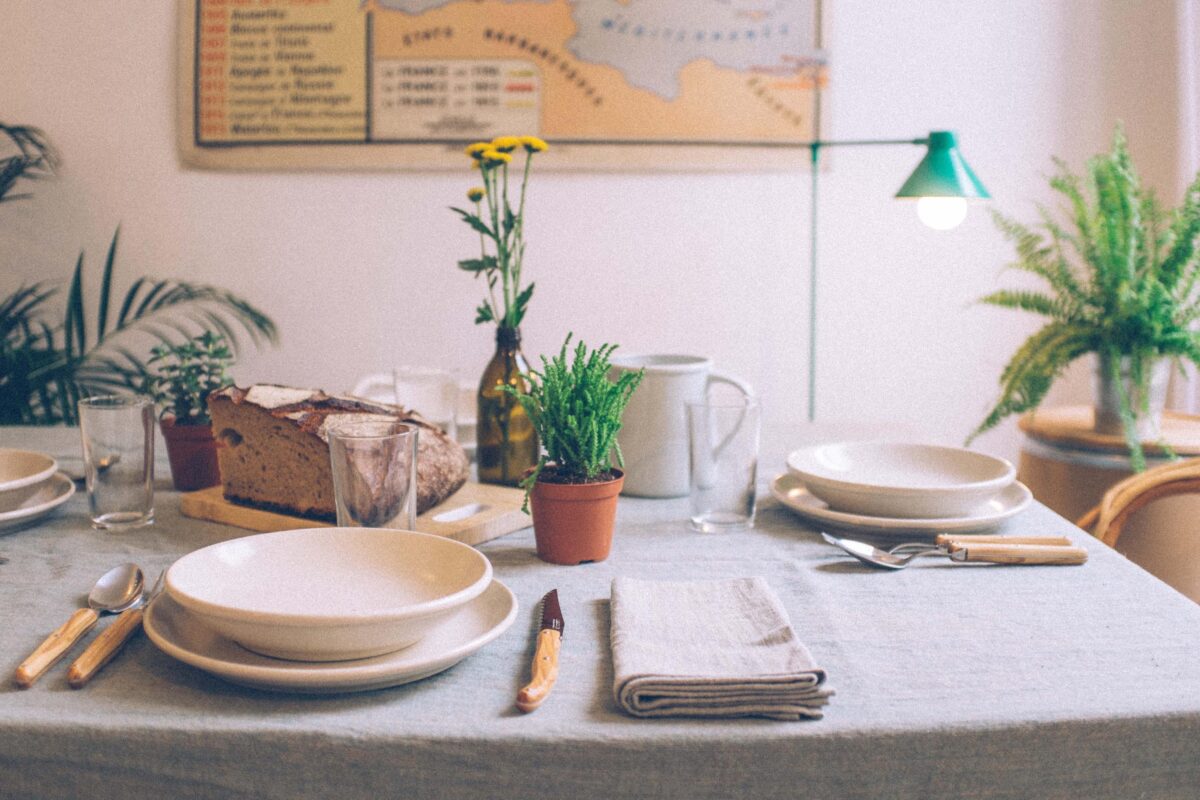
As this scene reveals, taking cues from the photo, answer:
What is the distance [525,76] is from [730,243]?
0.72 meters

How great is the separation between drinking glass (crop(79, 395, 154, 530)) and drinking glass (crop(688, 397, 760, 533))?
0.59 meters

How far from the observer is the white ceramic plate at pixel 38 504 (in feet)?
3.45

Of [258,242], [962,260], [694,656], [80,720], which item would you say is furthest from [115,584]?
[962,260]

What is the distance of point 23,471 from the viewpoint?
1210 mm

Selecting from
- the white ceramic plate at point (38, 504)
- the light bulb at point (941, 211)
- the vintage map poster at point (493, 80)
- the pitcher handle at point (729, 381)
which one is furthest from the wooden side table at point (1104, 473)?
the white ceramic plate at point (38, 504)

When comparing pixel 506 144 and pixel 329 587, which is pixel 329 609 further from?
pixel 506 144

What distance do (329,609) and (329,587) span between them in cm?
4

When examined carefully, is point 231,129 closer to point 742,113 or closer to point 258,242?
point 258,242

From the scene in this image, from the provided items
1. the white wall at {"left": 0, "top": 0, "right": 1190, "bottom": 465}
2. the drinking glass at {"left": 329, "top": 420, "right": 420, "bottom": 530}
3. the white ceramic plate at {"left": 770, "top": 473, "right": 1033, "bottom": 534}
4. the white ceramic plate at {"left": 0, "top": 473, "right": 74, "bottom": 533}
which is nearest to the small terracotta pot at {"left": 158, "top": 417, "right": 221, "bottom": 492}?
the white ceramic plate at {"left": 0, "top": 473, "right": 74, "bottom": 533}

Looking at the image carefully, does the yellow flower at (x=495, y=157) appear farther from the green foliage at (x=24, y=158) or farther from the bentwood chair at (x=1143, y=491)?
the green foliage at (x=24, y=158)

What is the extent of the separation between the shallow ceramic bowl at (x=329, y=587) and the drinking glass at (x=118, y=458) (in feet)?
0.98

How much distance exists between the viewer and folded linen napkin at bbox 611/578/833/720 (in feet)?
2.15

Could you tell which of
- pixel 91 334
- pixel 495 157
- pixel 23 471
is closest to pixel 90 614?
pixel 23 471

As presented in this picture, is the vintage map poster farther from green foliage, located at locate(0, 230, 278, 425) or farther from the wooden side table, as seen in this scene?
the wooden side table
